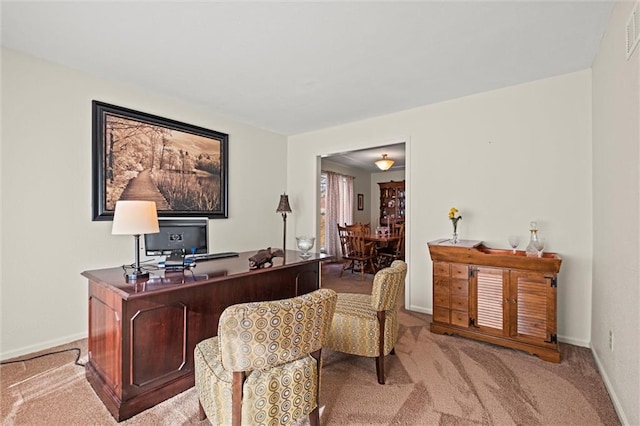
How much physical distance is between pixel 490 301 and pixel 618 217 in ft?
3.89

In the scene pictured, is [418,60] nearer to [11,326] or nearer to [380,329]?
[380,329]

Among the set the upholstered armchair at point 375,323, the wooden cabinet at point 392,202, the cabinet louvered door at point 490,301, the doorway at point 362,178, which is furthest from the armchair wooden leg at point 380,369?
the wooden cabinet at point 392,202

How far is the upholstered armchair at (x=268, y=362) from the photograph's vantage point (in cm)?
124

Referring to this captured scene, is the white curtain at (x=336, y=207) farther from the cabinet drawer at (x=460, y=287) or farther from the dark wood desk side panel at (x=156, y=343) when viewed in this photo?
the dark wood desk side panel at (x=156, y=343)

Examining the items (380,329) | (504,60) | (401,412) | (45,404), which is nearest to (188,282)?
(45,404)

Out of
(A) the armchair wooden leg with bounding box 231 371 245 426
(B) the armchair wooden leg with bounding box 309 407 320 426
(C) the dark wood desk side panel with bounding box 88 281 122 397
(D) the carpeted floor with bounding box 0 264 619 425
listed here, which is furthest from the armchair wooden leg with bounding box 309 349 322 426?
(C) the dark wood desk side panel with bounding box 88 281 122 397

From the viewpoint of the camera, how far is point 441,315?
9.66ft

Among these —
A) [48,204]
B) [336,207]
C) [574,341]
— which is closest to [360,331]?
[574,341]

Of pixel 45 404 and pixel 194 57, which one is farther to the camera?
pixel 194 57

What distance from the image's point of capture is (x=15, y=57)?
2471mm

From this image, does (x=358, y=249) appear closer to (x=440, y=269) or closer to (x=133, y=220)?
(x=440, y=269)

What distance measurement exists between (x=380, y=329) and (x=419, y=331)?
1.17 metres

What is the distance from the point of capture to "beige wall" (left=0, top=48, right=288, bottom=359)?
245 cm

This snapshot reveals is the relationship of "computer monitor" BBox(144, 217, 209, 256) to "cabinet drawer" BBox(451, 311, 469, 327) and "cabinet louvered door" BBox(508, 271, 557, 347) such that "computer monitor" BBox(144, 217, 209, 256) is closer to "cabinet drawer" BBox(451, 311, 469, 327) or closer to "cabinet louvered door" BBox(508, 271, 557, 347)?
"cabinet drawer" BBox(451, 311, 469, 327)
